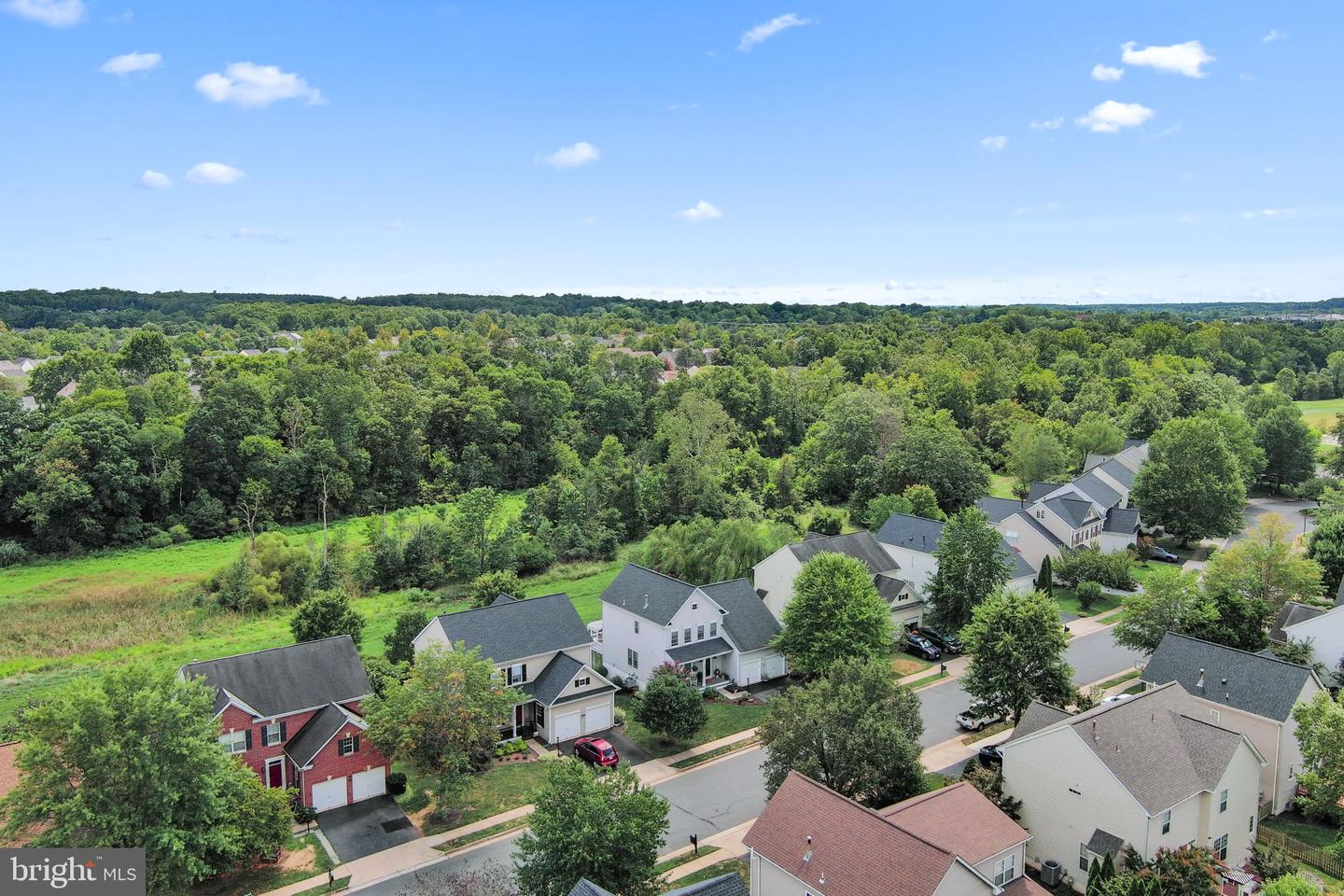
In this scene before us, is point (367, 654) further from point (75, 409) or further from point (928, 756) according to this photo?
point (75, 409)

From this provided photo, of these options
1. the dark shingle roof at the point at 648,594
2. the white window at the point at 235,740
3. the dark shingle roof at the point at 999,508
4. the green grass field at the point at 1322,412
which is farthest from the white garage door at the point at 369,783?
the green grass field at the point at 1322,412

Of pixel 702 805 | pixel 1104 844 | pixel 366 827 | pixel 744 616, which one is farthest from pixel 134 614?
pixel 1104 844

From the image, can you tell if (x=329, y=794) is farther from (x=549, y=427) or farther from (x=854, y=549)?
(x=549, y=427)

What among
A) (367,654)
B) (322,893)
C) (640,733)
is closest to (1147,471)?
(640,733)

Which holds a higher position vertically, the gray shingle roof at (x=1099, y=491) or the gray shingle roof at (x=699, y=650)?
the gray shingle roof at (x=1099, y=491)

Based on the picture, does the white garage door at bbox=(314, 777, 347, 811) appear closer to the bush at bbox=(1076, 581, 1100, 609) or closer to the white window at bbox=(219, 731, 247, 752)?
the white window at bbox=(219, 731, 247, 752)

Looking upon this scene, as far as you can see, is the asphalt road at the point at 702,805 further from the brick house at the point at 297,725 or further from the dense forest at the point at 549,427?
the dense forest at the point at 549,427

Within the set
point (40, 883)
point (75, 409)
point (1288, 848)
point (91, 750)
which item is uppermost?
point (75, 409)

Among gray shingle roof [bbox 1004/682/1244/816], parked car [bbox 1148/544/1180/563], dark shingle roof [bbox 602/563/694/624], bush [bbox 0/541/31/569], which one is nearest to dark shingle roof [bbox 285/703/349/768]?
dark shingle roof [bbox 602/563/694/624]
